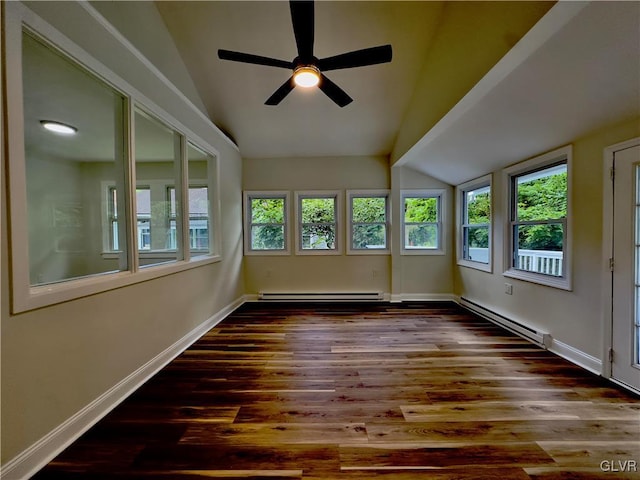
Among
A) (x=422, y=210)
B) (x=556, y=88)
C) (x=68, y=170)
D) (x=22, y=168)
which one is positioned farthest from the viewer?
(x=422, y=210)

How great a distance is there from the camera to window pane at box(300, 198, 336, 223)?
5.09 meters

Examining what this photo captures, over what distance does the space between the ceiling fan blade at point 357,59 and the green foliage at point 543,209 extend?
2.28 meters

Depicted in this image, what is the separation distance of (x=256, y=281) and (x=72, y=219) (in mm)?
2978

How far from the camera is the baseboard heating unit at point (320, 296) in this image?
4.87 metres

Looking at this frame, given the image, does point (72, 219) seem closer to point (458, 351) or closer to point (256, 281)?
point (256, 281)

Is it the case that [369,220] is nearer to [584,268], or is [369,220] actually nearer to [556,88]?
[584,268]

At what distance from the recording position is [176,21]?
2889mm

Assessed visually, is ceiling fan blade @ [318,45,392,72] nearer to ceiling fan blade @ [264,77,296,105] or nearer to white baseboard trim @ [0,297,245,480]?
ceiling fan blade @ [264,77,296,105]

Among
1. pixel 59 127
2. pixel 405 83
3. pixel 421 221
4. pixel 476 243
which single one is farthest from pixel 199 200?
pixel 476 243

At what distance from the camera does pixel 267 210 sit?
511 cm

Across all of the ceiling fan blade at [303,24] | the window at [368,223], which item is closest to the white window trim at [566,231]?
the window at [368,223]

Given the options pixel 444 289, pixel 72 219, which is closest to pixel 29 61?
pixel 72 219

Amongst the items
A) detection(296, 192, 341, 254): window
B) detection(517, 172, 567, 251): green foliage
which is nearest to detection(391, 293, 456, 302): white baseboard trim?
detection(296, 192, 341, 254): window

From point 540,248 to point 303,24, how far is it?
11.1 feet
